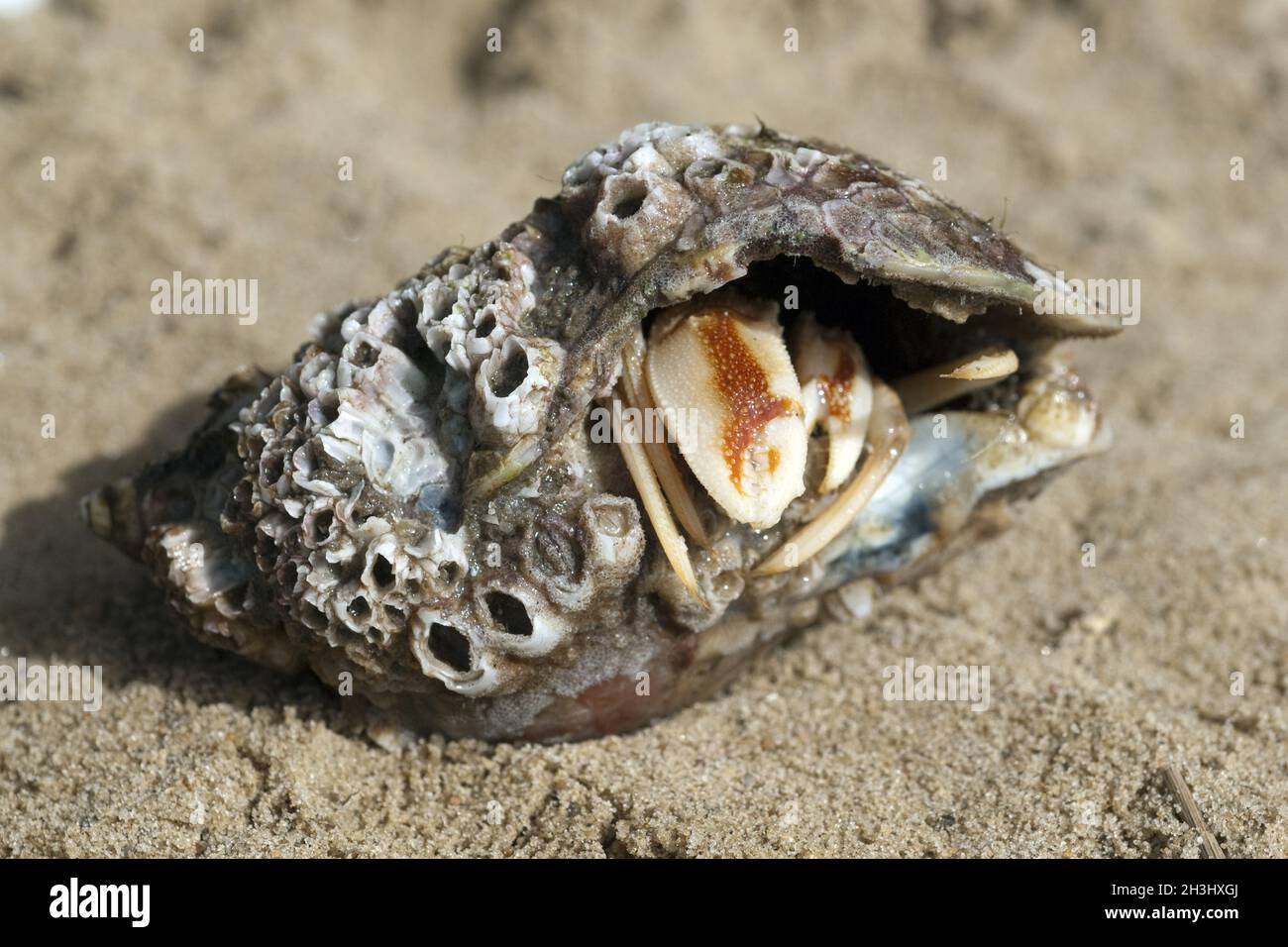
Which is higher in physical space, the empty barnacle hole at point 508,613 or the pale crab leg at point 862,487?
the pale crab leg at point 862,487

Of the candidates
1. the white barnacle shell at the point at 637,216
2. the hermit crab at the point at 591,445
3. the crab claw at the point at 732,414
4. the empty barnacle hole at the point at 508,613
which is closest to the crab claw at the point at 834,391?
the hermit crab at the point at 591,445

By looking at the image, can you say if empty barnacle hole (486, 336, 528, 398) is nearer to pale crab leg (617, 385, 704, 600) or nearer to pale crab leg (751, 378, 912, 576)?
pale crab leg (617, 385, 704, 600)

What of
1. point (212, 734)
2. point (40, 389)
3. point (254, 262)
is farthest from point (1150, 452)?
point (40, 389)

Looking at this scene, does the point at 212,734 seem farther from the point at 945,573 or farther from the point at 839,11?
the point at 839,11

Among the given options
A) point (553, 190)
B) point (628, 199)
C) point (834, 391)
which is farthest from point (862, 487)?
point (553, 190)

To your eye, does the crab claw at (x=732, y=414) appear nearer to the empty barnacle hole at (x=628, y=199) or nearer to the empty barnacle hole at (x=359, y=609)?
the empty barnacle hole at (x=628, y=199)

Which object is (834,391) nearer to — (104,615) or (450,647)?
(450,647)
